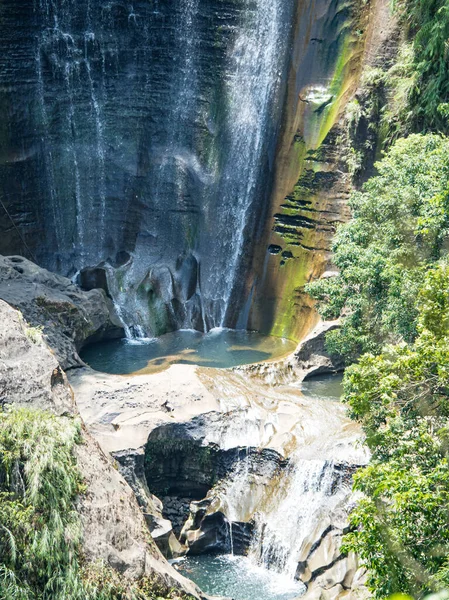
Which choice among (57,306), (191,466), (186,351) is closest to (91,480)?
(191,466)

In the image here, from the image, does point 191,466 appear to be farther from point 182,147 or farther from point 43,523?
point 182,147

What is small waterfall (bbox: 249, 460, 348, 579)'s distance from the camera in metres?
17.1

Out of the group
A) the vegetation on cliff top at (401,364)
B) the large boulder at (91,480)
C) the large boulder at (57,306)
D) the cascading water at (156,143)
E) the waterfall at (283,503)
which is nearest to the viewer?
the vegetation on cliff top at (401,364)

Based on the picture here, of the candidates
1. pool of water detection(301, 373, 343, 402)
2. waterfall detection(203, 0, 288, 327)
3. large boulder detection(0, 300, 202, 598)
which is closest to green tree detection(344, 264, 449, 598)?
large boulder detection(0, 300, 202, 598)

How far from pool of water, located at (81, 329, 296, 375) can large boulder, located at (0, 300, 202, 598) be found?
886 cm

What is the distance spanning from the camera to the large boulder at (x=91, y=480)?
12602 mm

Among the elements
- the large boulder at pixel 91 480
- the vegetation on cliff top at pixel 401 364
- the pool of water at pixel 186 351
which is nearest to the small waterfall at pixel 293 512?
the vegetation on cliff top at pixel 401 364

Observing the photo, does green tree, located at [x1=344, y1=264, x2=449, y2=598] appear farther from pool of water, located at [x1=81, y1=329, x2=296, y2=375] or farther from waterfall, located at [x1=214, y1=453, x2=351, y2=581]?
pool of water, located at [x1=81, y1=329, x2=296, y2=375]

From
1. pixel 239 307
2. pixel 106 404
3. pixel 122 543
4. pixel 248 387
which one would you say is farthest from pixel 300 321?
pixel 122 543

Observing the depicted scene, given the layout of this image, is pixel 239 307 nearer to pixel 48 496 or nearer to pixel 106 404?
pixel 106 404

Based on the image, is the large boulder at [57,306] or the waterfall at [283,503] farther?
the large boulder at [57,306]

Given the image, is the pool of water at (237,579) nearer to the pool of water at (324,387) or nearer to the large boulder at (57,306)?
the pool of water at (324,387)

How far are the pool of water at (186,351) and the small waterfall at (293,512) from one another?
6.18 meters

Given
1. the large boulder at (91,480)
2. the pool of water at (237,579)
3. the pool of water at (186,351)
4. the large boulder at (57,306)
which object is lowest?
the pool of water at (237,579)
